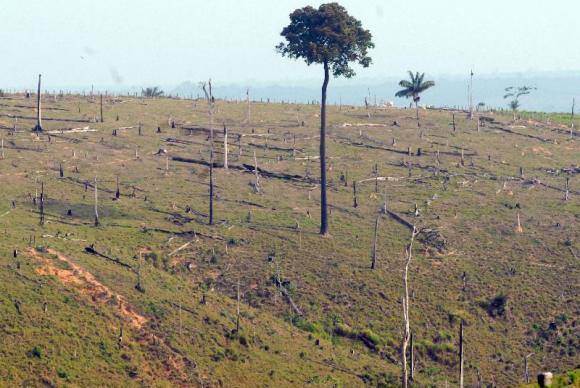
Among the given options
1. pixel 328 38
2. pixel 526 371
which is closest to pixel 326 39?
pixel 328 38

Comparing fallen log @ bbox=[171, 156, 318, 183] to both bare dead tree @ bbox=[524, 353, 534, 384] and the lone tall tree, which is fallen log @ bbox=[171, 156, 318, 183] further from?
bare dead tree @ bbox=[524, 353, 534, 384]

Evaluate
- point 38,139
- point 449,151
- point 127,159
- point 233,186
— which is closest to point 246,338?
point 233,186

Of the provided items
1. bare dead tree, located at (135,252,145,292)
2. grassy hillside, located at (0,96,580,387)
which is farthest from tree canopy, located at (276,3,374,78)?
bare dead tree, located at (135,252,145,292)

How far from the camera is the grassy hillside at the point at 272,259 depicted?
4750cm

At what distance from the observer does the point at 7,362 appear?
41781 mm

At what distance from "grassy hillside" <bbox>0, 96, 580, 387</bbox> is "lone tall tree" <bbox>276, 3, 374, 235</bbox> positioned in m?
8.98

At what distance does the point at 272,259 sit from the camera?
208ft

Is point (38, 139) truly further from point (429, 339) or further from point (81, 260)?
point (429, 339)

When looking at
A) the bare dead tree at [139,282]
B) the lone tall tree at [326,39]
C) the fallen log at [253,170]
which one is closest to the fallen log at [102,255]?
the bare dead tree at [139,282]

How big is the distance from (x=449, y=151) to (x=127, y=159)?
3406 centimetres

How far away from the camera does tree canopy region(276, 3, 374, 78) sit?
7131cm

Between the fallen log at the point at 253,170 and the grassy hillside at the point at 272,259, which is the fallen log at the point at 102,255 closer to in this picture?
the grassy hillside at the point at 272,259

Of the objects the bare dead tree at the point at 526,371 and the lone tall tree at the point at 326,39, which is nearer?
the bare dead tree at the point at 526,371

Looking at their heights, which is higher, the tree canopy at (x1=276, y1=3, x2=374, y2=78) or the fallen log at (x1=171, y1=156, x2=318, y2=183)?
the tree canopy at (x1=276, y1=3, x2=374, y2=78)
